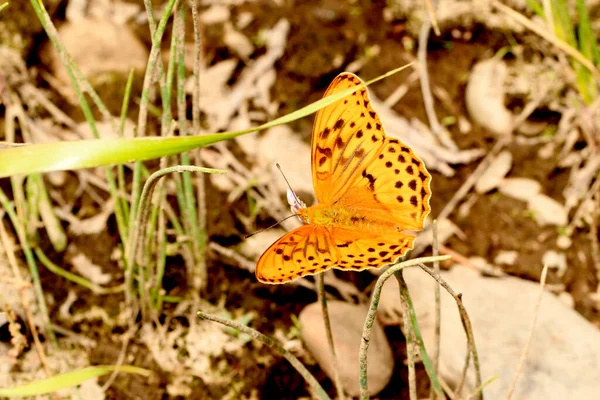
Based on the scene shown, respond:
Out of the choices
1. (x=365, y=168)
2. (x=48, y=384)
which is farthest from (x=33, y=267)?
(x=365, y=168)

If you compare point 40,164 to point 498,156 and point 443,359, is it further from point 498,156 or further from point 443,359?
point 498,156

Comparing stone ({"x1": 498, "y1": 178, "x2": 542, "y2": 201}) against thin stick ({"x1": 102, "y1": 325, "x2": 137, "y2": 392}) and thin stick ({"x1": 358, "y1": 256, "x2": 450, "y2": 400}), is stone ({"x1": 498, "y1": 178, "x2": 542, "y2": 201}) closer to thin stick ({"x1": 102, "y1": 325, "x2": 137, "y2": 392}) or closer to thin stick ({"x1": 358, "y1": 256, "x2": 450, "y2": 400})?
thin stick ({"x1": 358, "y1": 256, "x2": 450, "y2": 400})

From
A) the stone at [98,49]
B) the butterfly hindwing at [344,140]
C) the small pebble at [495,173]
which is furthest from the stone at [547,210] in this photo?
the stone at [98,49]

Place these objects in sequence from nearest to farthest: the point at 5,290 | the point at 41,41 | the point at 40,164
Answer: the point at 40,164 → the point at 5,290 → the point at 41,41

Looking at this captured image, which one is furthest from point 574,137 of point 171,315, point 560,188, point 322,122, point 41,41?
point 41,41

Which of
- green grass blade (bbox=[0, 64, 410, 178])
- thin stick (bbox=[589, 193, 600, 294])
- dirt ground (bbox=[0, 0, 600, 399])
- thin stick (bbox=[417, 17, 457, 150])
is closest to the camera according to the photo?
green grass blade (bbox=[0, 64, 410, 178])

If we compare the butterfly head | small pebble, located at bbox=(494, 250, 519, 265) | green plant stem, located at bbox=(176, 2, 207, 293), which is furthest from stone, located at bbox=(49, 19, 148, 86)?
small pebble, located at bbox=(494, 250, 519, 265)

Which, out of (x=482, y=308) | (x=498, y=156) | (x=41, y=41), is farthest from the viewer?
(x=498, y=156)
